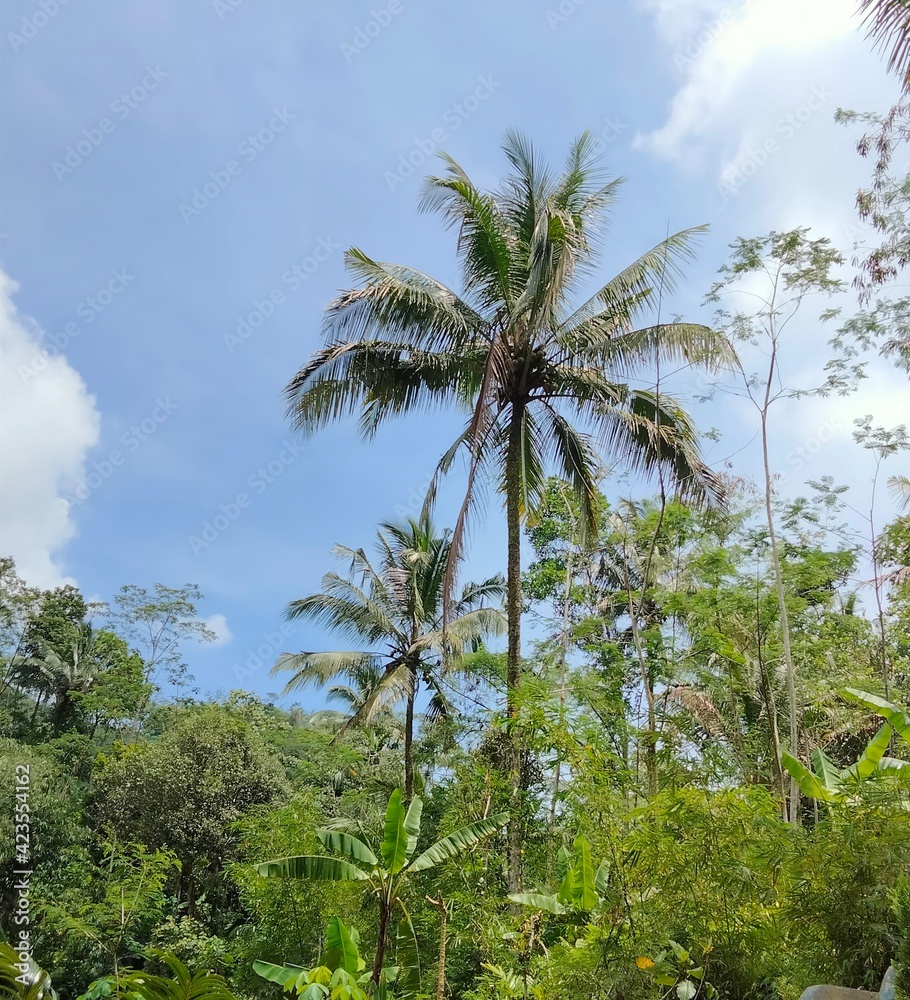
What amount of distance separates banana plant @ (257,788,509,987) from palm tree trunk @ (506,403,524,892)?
1.09 meters

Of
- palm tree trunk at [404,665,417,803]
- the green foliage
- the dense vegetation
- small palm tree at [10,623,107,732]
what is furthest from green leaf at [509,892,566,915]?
small palm tree at [10,623,107,732]

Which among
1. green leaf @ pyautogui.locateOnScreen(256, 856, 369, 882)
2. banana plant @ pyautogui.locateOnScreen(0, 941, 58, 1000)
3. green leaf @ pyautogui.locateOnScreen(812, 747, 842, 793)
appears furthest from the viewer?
green leaf @ pyautogui.locateOnScreen(256, 856, 369, 882)

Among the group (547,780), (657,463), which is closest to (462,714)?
(547,780)

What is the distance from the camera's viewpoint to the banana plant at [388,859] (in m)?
5.18

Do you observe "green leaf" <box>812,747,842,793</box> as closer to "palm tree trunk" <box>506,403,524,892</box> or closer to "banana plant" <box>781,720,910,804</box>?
"banana plant" <box>781,720,910,804</box>

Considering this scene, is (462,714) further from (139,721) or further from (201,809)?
(139,721)

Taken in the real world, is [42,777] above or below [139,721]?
below

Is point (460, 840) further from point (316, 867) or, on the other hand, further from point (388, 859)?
point (316, 867)

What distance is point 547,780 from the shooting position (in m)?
9.72

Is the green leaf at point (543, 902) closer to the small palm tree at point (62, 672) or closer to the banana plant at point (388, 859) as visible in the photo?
the banana plant at point (388, 859)

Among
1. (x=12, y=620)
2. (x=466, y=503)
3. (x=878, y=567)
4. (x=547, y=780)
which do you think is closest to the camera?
(x=466, y=503)

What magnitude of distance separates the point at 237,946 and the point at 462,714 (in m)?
5.81

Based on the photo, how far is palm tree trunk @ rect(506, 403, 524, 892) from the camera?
7.20m

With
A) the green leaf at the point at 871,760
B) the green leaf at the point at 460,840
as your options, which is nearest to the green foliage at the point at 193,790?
the green leaf at the point at 460,840
